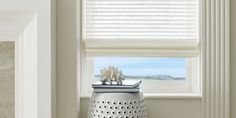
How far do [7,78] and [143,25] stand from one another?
821mm

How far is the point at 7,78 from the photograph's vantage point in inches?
81.7

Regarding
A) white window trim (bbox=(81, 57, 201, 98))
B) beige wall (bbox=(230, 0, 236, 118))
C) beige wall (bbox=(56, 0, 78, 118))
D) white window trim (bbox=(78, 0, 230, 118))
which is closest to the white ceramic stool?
beige wall (bbox=(56, 0, 78, 118))

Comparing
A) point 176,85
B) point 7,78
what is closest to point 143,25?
point 176,85

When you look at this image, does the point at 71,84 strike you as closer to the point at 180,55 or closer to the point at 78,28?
the point at 78,28

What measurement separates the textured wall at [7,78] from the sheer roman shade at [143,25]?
44cm

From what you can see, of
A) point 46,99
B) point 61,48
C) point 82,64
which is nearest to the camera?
point 46,99

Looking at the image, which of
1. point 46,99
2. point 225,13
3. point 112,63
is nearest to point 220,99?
point 225,13

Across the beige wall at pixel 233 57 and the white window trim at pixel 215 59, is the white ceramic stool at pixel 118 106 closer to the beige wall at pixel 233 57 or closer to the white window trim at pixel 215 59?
the white window trim at pixel 215 59

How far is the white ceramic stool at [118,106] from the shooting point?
6.31ft

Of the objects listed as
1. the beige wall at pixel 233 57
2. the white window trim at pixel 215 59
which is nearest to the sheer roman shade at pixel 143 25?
the white window trim at pixel 215 59

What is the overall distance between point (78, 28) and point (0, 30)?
0.42 metres

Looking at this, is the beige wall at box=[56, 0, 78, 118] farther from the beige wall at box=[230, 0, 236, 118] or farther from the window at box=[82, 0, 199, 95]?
the beige wall at box=[230, 0, 236, 118]

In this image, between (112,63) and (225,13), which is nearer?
(225,13)

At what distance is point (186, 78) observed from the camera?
2.35 metres
